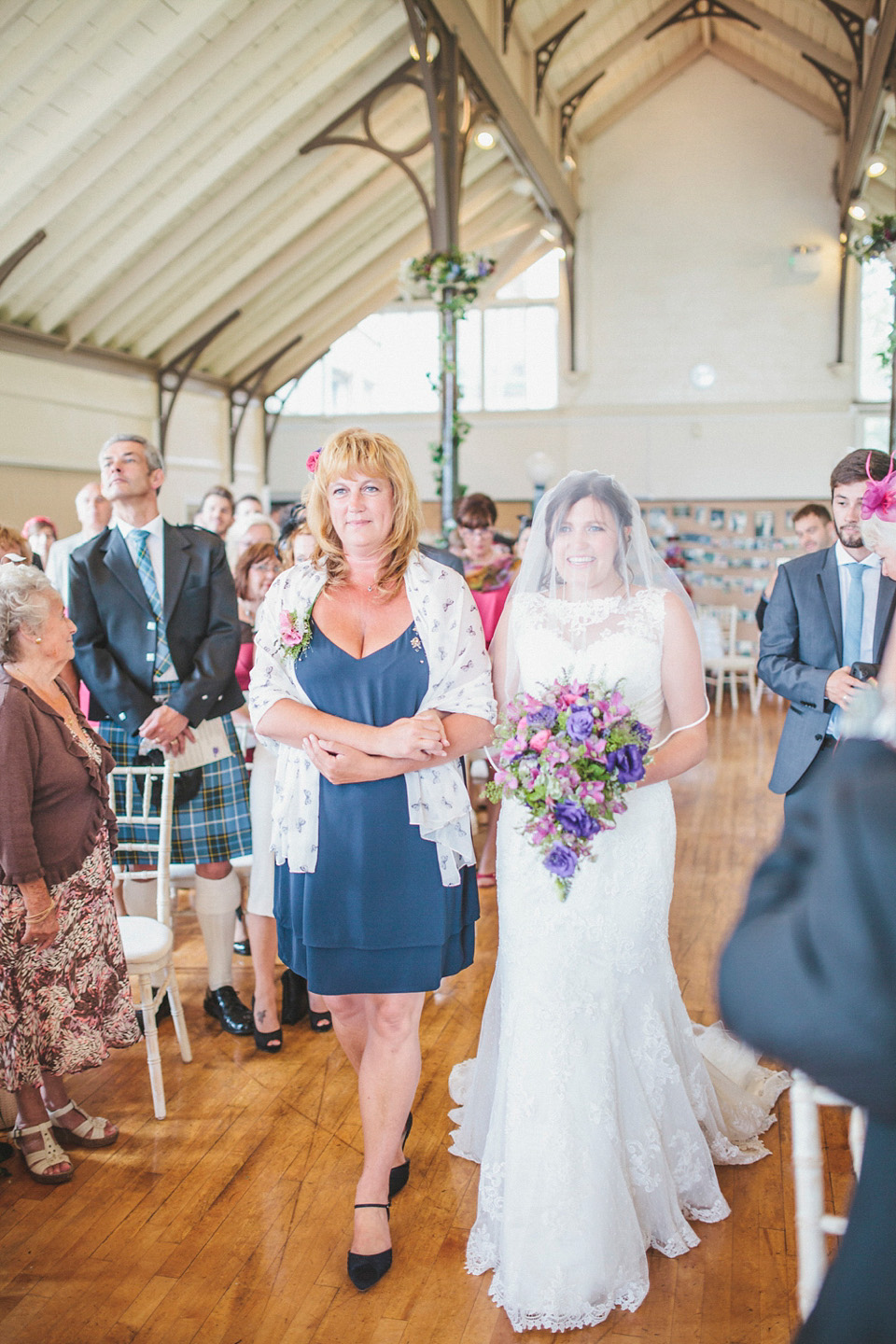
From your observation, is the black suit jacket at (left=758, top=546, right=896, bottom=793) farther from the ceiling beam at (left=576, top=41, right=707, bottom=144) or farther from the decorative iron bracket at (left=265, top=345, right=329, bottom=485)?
the ceiling beam at (left=576, top=41, right=707, bottom=144)

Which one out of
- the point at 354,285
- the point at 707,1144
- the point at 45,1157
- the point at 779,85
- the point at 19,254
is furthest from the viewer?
the point at 779,85

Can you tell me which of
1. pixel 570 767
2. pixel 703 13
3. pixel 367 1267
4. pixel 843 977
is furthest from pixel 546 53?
pixel 843 977

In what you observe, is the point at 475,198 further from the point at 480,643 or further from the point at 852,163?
the point at 480,643

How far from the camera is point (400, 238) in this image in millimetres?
12391

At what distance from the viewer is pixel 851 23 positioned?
10.3m

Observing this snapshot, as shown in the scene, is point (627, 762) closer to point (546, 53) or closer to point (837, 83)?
point (546, 53)

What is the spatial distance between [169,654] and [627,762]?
1.90m

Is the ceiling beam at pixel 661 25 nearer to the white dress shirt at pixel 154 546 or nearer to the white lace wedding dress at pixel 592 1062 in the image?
the white dress shirt at pixel 154 546

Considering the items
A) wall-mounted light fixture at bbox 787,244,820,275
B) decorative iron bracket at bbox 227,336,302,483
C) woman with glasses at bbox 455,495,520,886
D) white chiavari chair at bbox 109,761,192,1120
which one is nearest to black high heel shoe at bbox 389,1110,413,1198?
white chiavari chair at bbox 109,761,192,1120

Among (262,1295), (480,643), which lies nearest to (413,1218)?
(262,1295)

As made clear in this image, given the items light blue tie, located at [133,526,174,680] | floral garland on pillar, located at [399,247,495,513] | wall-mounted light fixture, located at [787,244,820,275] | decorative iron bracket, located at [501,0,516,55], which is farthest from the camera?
wall-mounted light fixture, located at [787,244,820,275]

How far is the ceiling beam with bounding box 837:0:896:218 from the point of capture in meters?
8.25

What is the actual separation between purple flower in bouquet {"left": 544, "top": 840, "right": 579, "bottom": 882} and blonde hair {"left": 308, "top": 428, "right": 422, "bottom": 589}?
0.71m

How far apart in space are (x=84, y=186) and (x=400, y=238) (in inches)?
213
